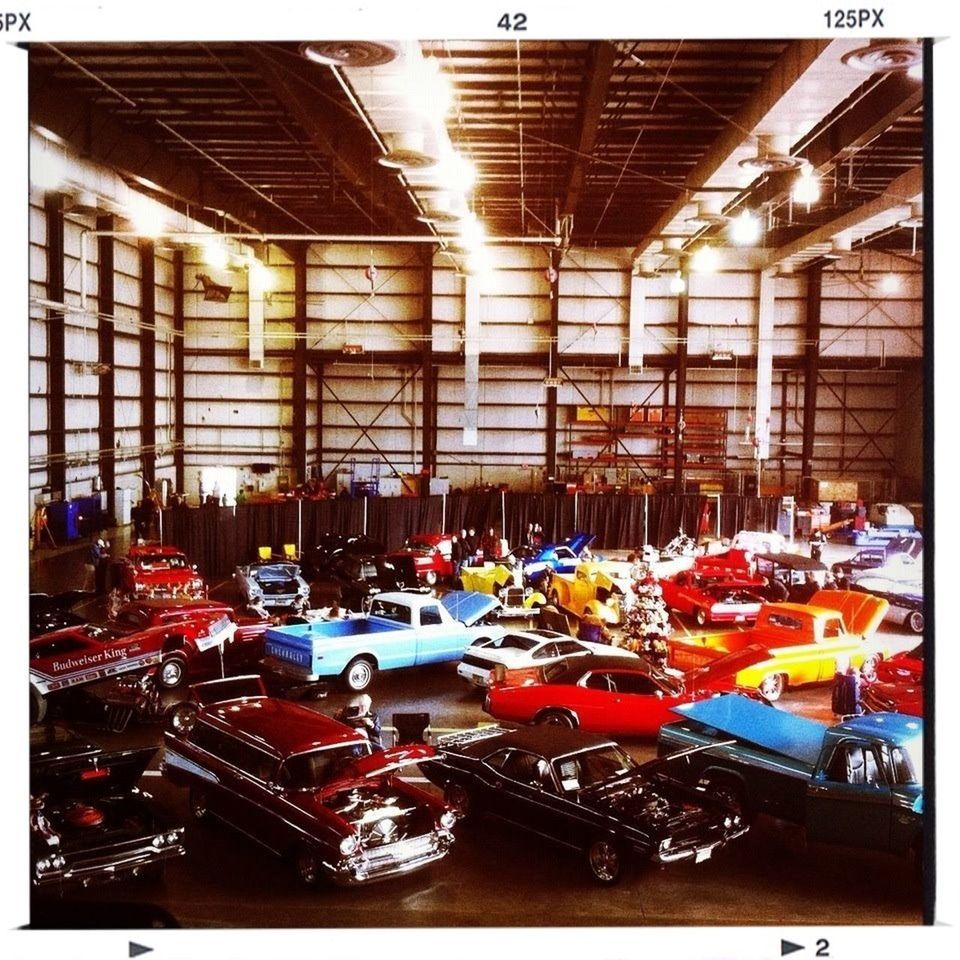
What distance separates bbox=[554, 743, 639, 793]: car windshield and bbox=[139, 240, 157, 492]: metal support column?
2062cm

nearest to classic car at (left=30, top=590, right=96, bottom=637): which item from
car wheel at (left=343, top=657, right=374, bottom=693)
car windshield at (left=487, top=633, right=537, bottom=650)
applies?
car wheel at (left=343, top=657, right=374, bottom=693)

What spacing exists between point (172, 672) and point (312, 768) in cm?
562

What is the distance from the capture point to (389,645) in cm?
1295

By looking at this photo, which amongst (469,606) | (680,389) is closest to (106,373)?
(469,606)

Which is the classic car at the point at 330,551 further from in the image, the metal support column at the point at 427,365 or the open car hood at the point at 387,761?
the open car hood at the point at 387,761

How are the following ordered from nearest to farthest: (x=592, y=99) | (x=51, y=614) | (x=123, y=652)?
(x=123, y=652), (x=51, y=614), (x=592, y=99)

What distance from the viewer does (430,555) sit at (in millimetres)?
20000

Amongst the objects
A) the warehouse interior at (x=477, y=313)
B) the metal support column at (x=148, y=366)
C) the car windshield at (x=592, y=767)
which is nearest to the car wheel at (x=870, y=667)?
the warehouse interior at (x=477, y=313)

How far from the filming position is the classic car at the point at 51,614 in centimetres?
1218

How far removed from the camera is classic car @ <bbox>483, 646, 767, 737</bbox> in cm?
1067

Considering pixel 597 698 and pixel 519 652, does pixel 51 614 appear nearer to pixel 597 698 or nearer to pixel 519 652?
pixel 519 652

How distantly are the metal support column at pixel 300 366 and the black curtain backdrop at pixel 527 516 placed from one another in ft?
18.5

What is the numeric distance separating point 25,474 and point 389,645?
26.2ft

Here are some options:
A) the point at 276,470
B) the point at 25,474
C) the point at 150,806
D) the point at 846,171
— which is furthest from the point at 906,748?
the point at 276,470
